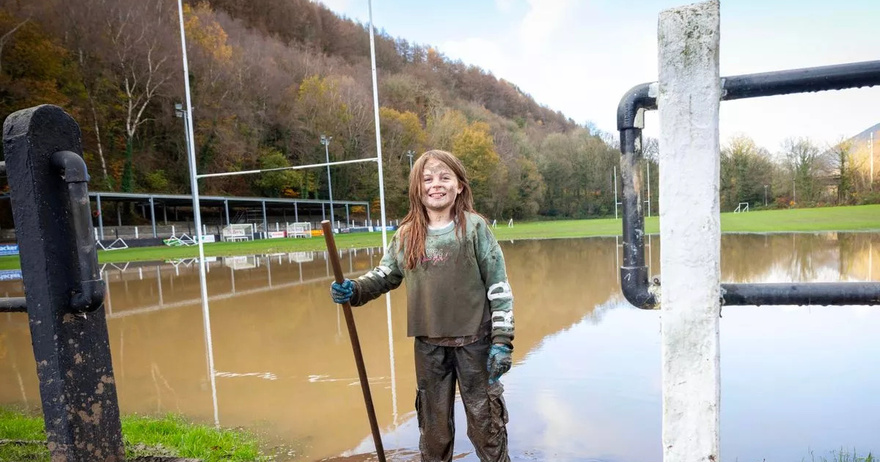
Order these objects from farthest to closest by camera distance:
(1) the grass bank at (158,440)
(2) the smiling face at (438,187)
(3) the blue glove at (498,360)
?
(1) the grass bank at (158,440), (2) the smiling face at (438,187), (3) the blue glove at (498,360)

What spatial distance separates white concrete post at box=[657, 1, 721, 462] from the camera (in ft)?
3.45

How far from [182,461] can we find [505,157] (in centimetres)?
5338

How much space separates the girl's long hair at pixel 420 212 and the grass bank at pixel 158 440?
5.48 ft

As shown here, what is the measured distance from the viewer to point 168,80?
1227 inches

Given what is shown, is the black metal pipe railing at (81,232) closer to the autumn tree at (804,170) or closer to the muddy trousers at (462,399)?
the muddy trousers at (462,399)

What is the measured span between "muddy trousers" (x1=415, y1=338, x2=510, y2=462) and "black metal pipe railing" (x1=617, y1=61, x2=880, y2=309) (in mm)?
1150

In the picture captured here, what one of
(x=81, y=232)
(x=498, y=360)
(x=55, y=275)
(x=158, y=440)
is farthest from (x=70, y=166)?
(x=158, y=440)

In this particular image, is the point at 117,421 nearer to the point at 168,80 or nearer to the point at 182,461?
the point at 182,461

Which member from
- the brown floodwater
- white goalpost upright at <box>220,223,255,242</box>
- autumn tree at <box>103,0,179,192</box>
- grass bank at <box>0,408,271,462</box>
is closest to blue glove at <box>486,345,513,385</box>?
the brown floodwater

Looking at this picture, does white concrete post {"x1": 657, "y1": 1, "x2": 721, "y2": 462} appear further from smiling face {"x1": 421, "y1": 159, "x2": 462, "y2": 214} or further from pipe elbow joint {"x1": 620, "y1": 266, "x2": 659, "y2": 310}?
smiling face {"x1": 421, "y1": 159, "x2": 462, "y2": 214}

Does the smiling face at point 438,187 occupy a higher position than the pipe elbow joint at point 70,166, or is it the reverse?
the pipe elbow joint at point 70,166

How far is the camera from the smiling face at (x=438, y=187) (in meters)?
2.32

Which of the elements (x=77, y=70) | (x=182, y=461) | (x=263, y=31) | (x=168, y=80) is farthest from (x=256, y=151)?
(x=182, y=461)

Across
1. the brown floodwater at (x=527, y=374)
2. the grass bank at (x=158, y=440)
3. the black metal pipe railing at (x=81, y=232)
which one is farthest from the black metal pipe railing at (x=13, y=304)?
the brown floodwater at (x=527, y=374)
